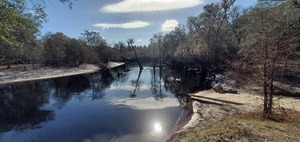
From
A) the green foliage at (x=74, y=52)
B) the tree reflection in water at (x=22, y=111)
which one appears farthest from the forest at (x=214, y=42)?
the tree reflection in water at (x=22, y=111)

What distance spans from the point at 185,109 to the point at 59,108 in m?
9.97

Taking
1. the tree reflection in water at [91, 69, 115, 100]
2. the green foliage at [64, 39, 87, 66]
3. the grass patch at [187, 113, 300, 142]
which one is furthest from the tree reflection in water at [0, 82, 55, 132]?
the green foliage at [64, 39, 87, 66]

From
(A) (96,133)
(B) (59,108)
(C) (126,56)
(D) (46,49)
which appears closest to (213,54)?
(B) (59,108)

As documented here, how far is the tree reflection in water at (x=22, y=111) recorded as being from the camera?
14078 mm

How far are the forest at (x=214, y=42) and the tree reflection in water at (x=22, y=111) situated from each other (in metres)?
4.86

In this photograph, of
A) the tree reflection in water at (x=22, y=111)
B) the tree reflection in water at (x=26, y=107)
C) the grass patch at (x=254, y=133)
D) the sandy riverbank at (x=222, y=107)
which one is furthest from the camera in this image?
the tree reflection in water at (x=26, y=107)

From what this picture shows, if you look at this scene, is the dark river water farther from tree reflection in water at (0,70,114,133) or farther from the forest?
the forest

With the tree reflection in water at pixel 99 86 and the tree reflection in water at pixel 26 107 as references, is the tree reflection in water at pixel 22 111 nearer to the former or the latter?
the tree reflection in water at pixel 26 107

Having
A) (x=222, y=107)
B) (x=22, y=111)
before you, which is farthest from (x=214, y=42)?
(x=22, y=111)

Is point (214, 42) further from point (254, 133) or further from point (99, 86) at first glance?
point (254, 133)

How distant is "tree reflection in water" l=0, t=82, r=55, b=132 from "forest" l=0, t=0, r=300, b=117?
4.86 metres

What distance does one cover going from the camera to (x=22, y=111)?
17297 mm

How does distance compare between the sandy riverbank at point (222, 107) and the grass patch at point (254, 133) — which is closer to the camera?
the grass patch at point (254, 133)

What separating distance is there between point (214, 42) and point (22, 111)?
100 ft
